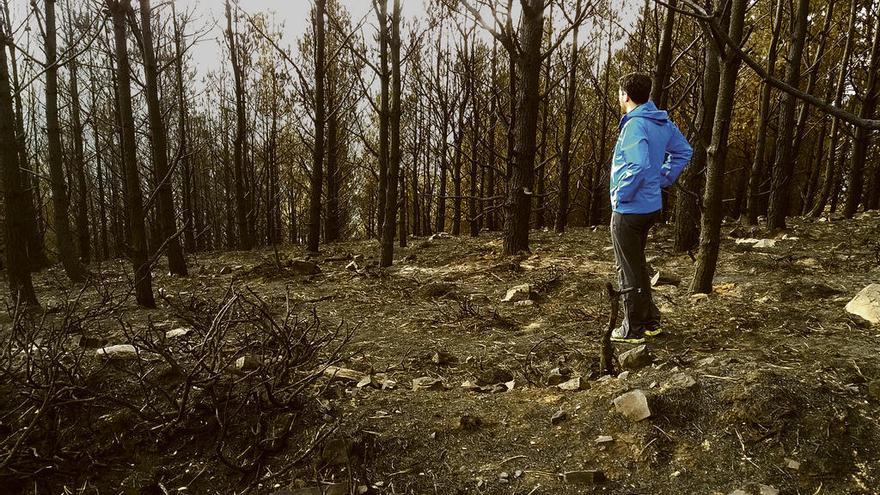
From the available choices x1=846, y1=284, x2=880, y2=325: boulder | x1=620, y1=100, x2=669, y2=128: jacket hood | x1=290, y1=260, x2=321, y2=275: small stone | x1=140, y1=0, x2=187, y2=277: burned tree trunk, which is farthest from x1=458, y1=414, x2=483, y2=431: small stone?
x1=140, y1=0, x2=187, y2=277: burned tree trunk

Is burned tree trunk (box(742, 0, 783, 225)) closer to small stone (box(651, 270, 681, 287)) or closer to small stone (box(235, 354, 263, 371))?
small stone (box(651, 270, 681, 287))

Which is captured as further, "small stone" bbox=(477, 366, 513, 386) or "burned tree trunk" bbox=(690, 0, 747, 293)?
"burned tree trunk" bbox=(690, 0, 747, 293)

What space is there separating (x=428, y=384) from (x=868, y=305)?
344cm

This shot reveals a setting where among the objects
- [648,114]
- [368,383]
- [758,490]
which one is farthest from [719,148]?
[368,383]

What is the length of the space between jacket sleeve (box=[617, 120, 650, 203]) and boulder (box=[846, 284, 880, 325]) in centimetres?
200

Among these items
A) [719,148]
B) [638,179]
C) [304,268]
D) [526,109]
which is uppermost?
[526,109]

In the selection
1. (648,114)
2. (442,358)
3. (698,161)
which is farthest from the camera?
(698,161)

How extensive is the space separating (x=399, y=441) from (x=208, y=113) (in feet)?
87.1

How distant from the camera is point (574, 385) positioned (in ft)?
10.9

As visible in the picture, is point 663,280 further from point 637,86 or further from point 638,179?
point 637,86

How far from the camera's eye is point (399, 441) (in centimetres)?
279

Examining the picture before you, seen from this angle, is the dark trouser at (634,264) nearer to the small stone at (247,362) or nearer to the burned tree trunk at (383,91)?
the small stone at (247,362)

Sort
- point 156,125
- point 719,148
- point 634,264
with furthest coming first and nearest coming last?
1. point 156,125
2. point 719,148
3. point 634,264

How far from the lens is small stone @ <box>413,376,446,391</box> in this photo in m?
3.61
